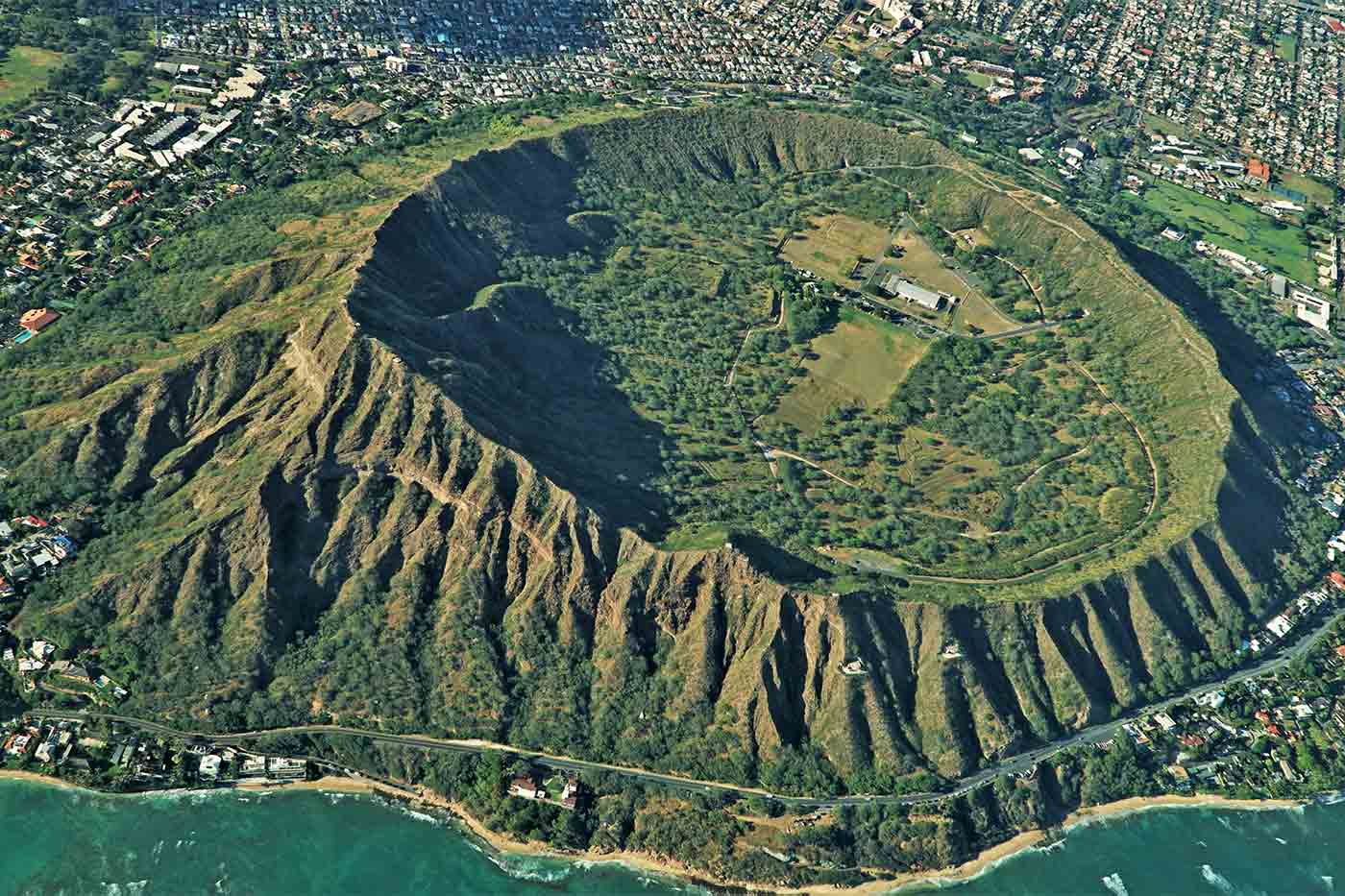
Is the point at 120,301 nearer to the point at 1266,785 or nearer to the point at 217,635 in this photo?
the point at 217,635

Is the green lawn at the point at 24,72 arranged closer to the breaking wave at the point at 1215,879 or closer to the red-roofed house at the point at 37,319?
the red-roofed house at the point at 37,319

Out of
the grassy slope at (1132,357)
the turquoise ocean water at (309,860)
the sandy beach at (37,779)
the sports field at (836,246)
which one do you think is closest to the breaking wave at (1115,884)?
the turquoise ocean water at (309,860)

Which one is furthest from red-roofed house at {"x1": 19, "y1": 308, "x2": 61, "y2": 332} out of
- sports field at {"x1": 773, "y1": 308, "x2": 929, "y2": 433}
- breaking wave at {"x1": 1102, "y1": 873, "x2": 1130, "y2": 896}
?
breaking wave at {"x1": 1102, "y1": 873, "x2": 1130, "y2": 896}

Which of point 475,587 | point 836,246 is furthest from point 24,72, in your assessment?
point 475,587

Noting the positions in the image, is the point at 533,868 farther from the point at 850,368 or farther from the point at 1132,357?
the point at 1132,357

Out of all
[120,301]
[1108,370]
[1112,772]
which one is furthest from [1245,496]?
[120,301]

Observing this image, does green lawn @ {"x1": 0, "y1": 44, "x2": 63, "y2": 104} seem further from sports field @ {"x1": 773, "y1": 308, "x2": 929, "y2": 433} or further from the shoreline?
sports field @ {"x1": 773, "y1": 308, "x2": 929, "y2": 433}
